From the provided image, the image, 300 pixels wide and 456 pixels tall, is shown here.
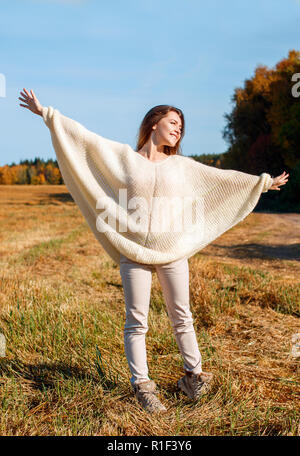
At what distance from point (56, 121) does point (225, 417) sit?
7.15 ft

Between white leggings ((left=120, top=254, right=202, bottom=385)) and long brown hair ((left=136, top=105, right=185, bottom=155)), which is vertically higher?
long brown hair ((left=136, top=105, right=185, bottom=155))

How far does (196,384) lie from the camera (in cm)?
288

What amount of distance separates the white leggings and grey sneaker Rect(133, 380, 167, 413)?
0.04m

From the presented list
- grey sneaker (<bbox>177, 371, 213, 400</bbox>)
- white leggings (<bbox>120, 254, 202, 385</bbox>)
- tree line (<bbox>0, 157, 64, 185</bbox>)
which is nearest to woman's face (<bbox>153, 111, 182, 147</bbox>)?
white leggings (<bbox>120, 254, 202, 385</bbox>)

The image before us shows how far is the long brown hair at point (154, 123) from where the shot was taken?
3.01 meters

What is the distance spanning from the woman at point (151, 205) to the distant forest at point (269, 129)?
1936 centimetres

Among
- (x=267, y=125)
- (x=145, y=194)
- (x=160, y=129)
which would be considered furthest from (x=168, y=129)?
(x=267, y=125)

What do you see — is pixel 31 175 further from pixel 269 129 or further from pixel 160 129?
pixel 160 129

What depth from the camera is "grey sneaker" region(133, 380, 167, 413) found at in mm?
2682

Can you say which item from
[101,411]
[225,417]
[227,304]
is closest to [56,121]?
[101,411]
